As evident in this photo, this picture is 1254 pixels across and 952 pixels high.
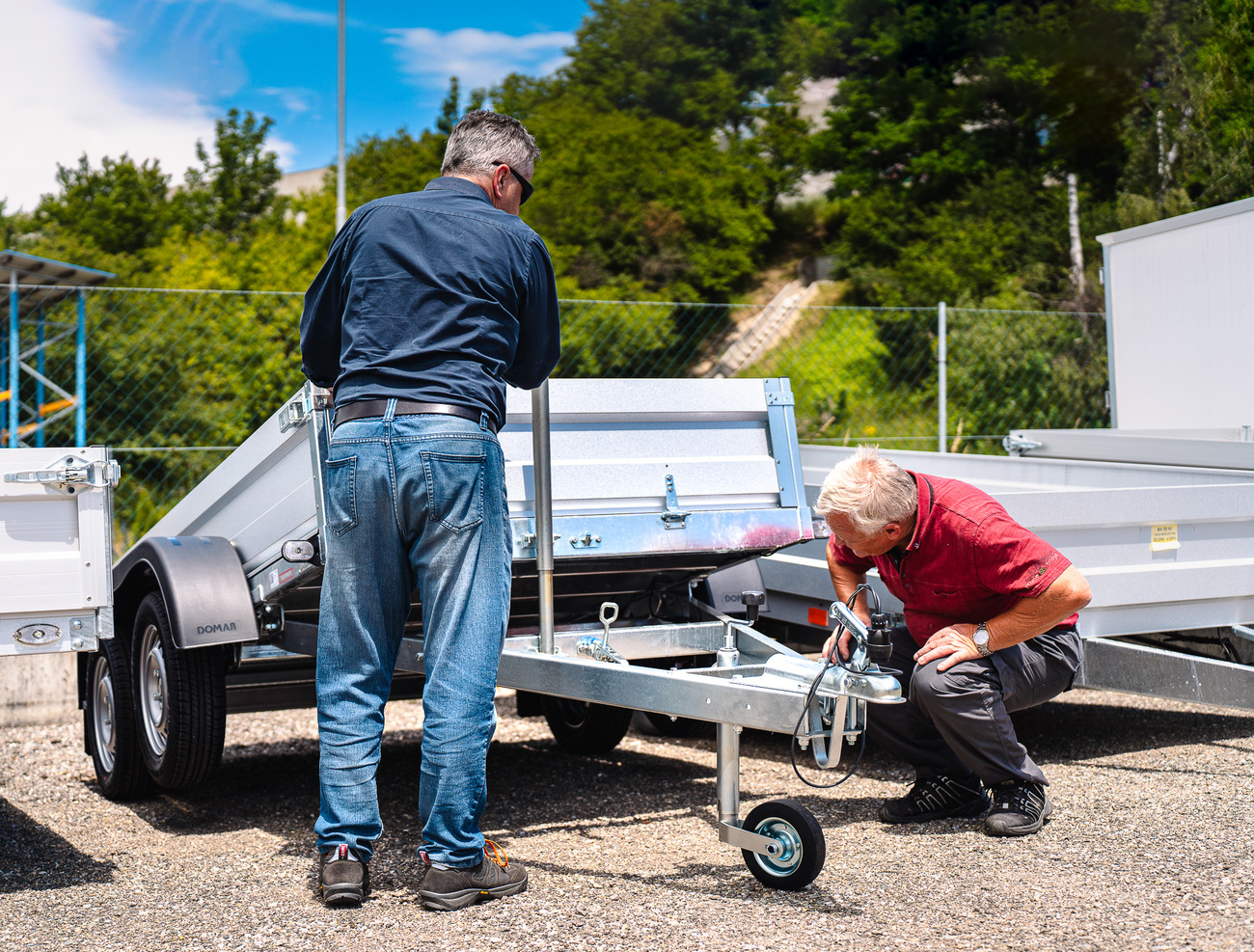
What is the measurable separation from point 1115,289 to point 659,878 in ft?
22.0

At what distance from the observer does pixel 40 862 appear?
3863 mm

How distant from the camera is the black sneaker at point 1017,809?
3.79m

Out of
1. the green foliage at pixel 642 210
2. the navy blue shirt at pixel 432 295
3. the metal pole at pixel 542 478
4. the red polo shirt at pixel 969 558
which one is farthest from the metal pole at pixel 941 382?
the green foliage at pixel 642 210

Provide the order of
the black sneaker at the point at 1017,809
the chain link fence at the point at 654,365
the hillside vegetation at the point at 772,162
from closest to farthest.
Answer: the black sneaker at the point at 1017,809
the chain link fence at the point at 654,365
the hillside vegetation at the point at 772,162

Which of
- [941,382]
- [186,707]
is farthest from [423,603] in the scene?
[941,382]

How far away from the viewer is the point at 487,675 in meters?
3.25

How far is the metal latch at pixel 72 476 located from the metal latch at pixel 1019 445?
5.04 m

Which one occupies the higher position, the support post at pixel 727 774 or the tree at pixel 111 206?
the tree at pixel 111 206

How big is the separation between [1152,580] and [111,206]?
141 feet

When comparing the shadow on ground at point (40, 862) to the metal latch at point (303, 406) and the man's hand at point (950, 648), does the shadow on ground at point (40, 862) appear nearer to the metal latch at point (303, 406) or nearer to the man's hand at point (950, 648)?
the metal latch at point (303, 406)

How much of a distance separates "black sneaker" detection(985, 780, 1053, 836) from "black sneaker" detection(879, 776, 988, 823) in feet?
0.52

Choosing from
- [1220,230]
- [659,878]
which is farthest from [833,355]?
[659,878]

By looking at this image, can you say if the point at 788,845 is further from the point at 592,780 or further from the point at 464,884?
the point at 592,780

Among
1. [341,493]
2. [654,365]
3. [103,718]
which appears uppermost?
[654,365]
